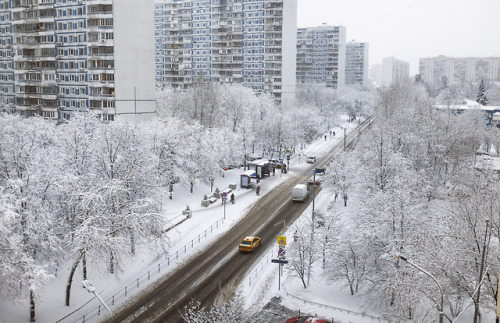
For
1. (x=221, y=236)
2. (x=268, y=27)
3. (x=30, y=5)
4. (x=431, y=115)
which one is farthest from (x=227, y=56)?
(x=221, y=236)

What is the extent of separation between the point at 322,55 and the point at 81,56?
131415 mm

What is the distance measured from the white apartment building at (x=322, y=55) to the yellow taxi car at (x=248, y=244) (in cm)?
14420

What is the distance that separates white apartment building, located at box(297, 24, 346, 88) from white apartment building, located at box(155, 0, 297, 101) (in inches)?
2567

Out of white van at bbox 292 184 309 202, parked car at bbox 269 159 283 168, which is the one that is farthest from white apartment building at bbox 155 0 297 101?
white van at bbox 292 184 309 202

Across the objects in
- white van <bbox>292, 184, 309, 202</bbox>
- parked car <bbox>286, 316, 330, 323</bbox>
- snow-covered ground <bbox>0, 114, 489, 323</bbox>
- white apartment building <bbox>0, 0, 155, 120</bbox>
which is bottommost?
snow-covered ground <bbox>0, 114, 489, 323</bbox>

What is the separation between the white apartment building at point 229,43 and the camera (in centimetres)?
11031

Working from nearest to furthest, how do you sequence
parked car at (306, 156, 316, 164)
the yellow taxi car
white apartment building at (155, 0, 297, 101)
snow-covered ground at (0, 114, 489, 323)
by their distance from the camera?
1. snow-covered ground at (0, 114, 489, 323)
2. the yellow taxi car
3. parked car at (306, 156, 316, 164)
4. white apartment building at (155, 0, 297, 101)

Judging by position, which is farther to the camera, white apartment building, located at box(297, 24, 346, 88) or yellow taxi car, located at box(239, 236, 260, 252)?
white apartment building, located at box(297, 24, 346, 88)

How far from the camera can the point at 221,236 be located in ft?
136

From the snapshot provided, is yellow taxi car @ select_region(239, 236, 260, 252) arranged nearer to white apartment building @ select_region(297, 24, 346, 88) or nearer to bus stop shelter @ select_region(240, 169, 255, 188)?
bus stop shelter @ select_region(240, 169, 255, 188)

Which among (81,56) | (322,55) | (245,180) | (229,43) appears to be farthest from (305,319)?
(322,55)

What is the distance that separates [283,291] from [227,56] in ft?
311

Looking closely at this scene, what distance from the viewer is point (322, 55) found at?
17825 cm

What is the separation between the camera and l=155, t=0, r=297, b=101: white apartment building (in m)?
110
